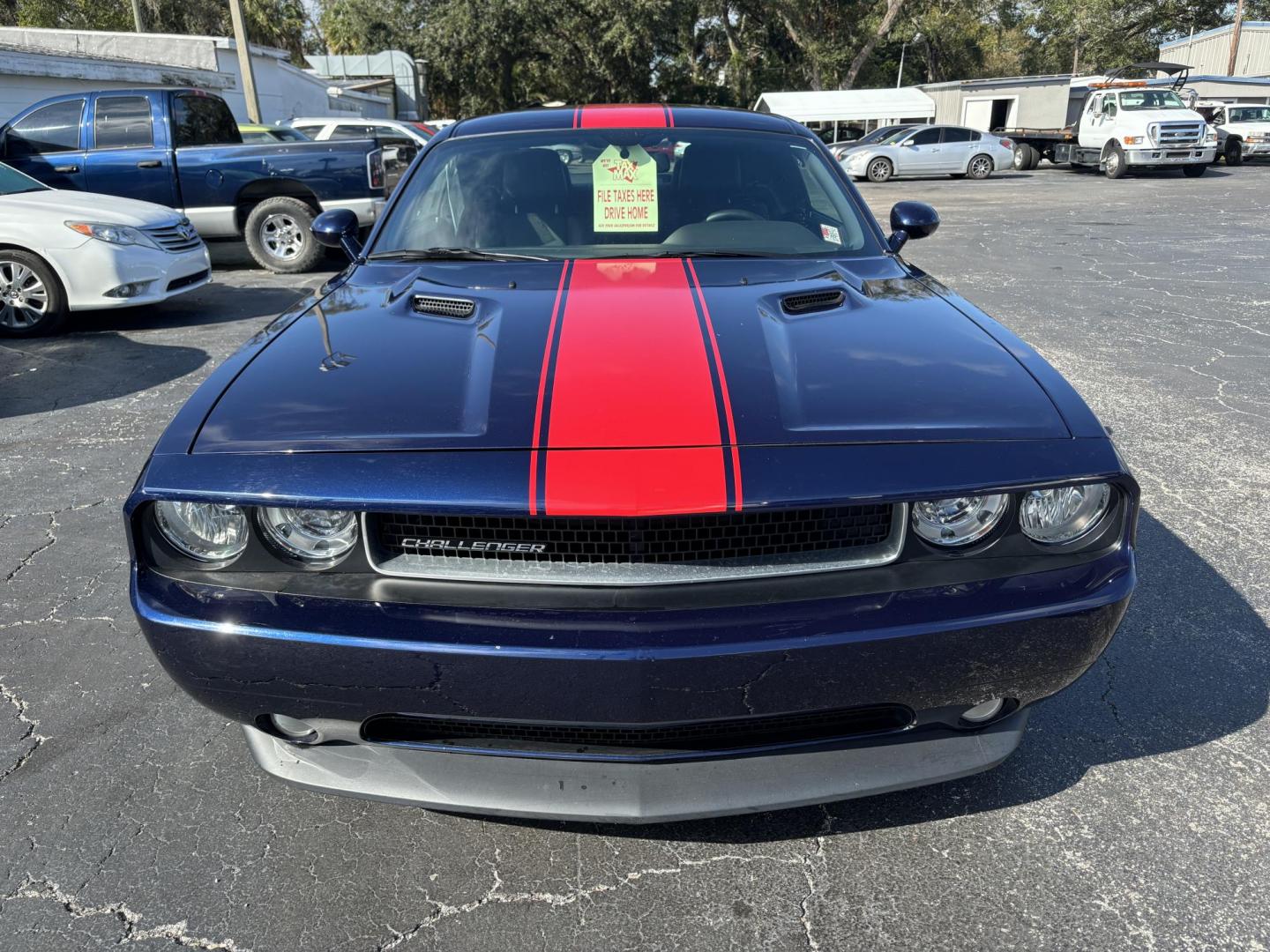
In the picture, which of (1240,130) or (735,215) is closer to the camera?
(735,215)

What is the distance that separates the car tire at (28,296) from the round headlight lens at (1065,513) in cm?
689

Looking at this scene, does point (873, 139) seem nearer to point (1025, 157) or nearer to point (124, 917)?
point (1025, 157)

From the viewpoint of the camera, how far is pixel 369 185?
28.5 feet

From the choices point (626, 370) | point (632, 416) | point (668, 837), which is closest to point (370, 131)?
point (626, 370)

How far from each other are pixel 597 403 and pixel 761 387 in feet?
1.08

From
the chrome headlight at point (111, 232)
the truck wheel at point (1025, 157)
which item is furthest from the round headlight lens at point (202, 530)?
the truck wheel at point (1025, 157)

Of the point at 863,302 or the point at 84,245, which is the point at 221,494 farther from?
the point at 84,245

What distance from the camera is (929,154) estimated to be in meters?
21.8

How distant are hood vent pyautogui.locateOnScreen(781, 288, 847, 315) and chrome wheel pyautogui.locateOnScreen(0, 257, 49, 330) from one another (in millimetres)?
6185

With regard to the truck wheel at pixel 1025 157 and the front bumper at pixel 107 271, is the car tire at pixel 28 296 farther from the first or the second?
the truck wheel at pixel 1025 157

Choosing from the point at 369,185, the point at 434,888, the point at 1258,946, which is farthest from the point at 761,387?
the point at 369,185

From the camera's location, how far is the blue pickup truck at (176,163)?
8.55m

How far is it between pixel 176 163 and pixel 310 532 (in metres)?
8.42

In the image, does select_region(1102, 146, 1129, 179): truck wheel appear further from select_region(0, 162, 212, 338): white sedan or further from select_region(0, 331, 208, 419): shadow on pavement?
select_region(0, 331, 208, 419): shadow on pavement
